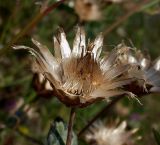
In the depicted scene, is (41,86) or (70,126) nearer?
(70,126)

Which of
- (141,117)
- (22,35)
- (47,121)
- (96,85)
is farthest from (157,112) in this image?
(96,85)

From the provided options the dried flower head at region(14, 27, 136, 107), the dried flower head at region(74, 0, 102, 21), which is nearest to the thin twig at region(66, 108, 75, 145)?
the dried flower head at region(14, 27, 136, 107)

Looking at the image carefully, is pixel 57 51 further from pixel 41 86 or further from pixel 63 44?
pixel 41 86

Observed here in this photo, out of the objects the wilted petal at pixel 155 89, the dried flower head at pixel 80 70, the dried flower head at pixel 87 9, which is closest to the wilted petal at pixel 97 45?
the dried flower head at pixel 80 70

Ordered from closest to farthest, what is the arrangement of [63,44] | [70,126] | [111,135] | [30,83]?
1. [70,126]
2. [63,44]
3. [111,135]
4. [30,83]

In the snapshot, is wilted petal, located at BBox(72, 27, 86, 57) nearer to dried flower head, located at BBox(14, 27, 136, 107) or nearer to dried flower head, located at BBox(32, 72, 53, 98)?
dried flower head, located at BBox(14, 27, 136, 107)

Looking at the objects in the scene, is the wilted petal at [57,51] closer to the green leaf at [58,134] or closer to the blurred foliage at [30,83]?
the green leaf at [58,134]

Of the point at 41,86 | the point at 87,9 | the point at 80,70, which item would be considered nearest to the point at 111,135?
the point at 41,86

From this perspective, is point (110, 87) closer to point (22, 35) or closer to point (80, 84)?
point (80, 84)
